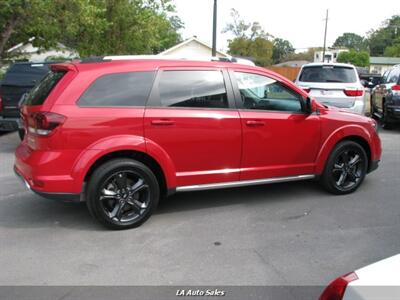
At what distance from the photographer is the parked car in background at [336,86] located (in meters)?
10.1

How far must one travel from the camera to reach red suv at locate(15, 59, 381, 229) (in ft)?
14.9

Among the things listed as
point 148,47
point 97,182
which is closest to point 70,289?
point 97,182

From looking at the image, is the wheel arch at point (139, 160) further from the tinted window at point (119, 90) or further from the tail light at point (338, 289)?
the tail light at point (338, 289)

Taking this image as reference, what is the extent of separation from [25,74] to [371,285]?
946cm

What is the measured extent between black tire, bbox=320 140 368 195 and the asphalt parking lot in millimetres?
134

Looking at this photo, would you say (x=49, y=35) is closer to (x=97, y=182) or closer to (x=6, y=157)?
(x=6, y=157)

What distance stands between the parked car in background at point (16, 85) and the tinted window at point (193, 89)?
18.1ft

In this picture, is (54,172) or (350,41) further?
(350,41)

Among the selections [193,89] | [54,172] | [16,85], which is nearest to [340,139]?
[193,89]

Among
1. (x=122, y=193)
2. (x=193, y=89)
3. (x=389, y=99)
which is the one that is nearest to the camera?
(x=122, y=193)

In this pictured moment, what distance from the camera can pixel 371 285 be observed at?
1846 millimetres

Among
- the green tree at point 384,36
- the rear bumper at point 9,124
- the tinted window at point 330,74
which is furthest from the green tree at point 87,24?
the green tree at point 384,36

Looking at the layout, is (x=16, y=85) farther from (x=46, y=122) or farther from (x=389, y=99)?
(x=389, y=99)

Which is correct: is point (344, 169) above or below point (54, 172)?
below
